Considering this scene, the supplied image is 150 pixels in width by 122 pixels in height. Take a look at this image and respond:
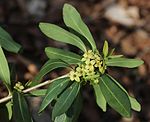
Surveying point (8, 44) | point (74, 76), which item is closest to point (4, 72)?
point (8, 44)

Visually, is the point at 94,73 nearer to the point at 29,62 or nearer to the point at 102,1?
the point at 29,62

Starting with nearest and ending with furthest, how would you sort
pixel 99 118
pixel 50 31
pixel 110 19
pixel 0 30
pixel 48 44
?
pixel 50 31 < pixel 0 30 < pixel 99 118 < pixel 48 44 < pixel 110 19

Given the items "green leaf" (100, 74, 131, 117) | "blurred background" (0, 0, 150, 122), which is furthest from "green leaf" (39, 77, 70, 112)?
"blurred background" (0, 0, 150, 122)

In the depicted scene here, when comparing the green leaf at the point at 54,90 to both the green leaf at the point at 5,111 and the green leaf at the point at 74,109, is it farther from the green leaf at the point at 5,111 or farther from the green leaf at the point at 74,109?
the green leaf at the point at 5,111

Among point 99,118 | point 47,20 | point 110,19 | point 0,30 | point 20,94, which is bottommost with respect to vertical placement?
point 99,118

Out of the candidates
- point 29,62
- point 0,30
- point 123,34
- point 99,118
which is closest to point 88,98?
point 99,118

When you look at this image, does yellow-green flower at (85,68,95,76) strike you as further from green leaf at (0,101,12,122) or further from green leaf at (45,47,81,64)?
green leaf at (0,101,12,122)

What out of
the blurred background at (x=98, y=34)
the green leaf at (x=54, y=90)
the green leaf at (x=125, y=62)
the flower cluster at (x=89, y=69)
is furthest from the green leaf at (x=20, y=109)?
the blurred background at (x=98, y=34)

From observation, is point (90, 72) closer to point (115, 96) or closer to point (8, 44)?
point (115, 96)
